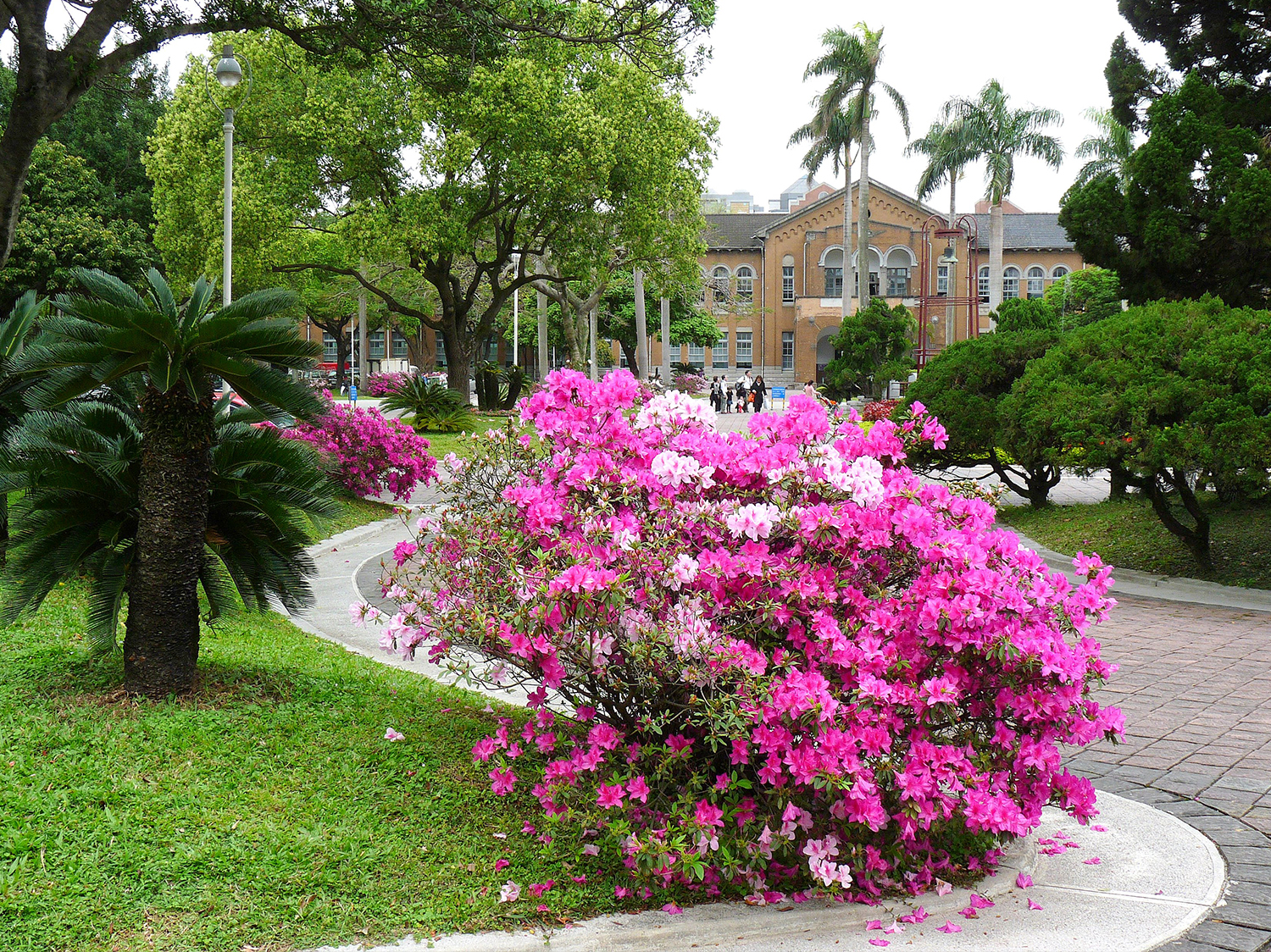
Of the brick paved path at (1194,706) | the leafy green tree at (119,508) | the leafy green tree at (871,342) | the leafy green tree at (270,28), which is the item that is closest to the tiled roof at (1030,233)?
the leafy green tree at (871,342)

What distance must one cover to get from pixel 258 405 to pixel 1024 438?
1160 centimetres

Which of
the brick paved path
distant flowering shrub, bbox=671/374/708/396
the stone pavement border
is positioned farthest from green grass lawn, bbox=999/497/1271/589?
distant flowering shrub, bbox=671/374/708/396

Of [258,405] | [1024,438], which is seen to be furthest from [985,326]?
[258,405]

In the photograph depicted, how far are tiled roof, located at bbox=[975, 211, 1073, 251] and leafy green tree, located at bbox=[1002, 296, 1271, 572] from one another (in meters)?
66.6

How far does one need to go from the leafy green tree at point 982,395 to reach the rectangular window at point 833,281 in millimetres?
59015

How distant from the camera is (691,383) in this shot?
61.7 metres

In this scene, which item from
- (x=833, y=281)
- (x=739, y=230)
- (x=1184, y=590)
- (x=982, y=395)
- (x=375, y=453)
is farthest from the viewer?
(x=739, y=230)

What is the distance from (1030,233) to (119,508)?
260ft

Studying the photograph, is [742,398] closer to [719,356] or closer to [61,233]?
[719,356]

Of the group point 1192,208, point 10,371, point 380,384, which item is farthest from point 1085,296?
point 10,371

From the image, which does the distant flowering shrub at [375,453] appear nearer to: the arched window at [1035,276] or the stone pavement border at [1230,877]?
the stone pavement border at [1230,877]

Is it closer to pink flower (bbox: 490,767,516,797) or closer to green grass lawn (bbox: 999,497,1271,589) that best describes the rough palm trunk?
green grass lawn (bbox: 999,497,1271,589)

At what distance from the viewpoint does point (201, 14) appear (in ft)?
38.2

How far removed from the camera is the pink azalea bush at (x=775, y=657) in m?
4.14
